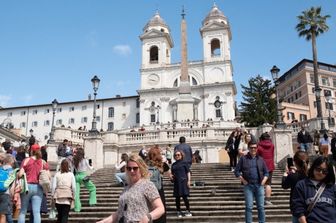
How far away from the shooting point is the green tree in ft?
181

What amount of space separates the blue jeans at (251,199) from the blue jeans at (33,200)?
4.89 metres

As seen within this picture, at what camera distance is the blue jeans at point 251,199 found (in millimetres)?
8789

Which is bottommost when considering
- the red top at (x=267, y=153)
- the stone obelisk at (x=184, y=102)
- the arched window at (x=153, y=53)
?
the red top at (x=267, y=153)

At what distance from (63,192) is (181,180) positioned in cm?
328

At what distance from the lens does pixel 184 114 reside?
4831 centimetres

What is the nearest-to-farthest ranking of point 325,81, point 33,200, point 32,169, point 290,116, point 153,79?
point 33,200, point 32,169, point 153,79, point 290,116, point 325,81

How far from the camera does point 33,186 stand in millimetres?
9305

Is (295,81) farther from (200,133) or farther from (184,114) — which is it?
(200,133)

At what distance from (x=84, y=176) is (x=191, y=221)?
12.1 feet

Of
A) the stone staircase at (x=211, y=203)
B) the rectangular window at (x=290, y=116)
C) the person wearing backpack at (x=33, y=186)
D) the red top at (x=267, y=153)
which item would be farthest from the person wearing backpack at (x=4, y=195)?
the rectangular window at (x=290, y=116)

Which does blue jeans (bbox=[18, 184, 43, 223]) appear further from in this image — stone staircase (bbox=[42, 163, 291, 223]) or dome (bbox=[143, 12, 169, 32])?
dome (bbox=[143, 12, 169, 32])

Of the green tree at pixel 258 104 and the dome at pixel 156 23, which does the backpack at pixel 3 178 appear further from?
the dome at pixel 156 23

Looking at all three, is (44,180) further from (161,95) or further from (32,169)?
(161,95)

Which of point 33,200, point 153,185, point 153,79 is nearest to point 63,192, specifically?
point 33,200
